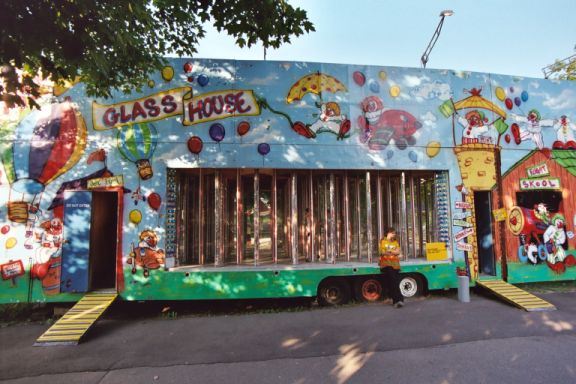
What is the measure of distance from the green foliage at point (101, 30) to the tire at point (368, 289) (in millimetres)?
5804

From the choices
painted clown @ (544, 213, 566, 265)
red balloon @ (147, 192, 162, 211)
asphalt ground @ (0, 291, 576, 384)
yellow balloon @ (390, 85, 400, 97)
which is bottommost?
asphalt ground @ (0, 291, 576, 384)

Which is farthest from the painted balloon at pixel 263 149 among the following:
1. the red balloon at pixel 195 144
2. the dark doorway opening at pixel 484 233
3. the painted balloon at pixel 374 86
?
the dark doorway opening at pixel 484 233

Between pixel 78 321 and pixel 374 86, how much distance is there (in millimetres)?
8789

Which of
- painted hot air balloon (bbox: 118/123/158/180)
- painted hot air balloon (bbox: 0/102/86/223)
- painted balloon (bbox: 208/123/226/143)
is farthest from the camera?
painted balloon (bbox: 208/123/226/143)

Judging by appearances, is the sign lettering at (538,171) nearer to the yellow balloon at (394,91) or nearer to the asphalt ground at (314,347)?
the asphalt ground at (314,347)

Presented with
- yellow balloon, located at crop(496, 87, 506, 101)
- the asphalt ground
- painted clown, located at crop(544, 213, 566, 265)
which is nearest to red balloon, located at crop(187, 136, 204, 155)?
the asphalt ground

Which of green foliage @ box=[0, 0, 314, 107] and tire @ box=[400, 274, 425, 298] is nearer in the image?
green foliage @ box=[0, 0, 314, 107]

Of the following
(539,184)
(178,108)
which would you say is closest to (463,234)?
(539,184)

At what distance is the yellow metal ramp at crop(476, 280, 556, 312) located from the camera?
22.2 ft

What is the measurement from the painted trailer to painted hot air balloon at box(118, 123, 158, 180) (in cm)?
3

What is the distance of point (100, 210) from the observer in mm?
7746

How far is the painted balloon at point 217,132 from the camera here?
7.74 m

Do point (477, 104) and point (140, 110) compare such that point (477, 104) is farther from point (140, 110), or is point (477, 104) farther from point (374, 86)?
point (140, 110)

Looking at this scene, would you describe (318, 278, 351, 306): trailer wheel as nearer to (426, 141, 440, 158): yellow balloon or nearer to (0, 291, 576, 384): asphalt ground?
(0, 291, 576, 384): asphalt ground
